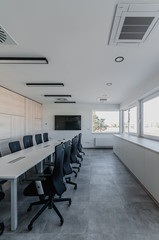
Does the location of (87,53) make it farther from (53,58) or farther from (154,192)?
(154,192)

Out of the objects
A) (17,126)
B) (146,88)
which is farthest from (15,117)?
(146,88)

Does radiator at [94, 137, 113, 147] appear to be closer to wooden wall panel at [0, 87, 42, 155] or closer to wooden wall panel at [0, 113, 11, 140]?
wooden wall panel at [0, 87, 42, 155]

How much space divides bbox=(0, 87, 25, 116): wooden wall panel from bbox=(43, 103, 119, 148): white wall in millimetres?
2126

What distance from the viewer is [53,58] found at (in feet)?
8.14

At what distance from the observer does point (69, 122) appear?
295 inches

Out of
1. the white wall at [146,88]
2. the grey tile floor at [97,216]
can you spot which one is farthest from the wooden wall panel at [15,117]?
the white wall at [146,88]

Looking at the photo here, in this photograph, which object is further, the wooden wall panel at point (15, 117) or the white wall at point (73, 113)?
the white wall at point (73, 113)

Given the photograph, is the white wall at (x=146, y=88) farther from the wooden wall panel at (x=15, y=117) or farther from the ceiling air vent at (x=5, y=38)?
the wooden wall panel at (x=15, y=117)

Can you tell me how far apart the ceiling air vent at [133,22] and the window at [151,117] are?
246 centimetres

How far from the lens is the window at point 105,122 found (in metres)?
7.73

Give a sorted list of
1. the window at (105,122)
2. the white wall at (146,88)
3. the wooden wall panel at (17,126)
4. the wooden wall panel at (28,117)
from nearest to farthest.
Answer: the white wall at (146,88)
the wooden wall panel at (17,126)
the wooden wall panel at (28,117)
the window at (105,122)

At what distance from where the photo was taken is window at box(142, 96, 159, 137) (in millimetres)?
3768

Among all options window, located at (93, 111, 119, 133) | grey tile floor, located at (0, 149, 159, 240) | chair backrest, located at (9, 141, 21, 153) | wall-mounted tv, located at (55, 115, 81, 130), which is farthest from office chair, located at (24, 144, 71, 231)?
window, located at (93, 111, 119, 133)

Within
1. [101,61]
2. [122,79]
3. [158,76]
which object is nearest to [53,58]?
[101,61]
